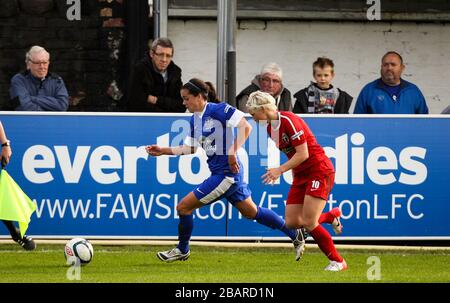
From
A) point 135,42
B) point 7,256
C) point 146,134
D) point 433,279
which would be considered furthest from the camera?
point 135,42

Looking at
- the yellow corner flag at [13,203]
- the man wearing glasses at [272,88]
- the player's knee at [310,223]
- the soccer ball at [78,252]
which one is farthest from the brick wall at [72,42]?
the player's knee at [310,223]

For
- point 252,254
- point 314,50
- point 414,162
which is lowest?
point 252,254

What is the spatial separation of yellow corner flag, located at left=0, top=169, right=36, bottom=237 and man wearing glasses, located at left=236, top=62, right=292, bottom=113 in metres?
2.97

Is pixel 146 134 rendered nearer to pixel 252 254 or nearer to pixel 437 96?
pixel 252 254

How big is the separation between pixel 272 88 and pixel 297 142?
2.80 m

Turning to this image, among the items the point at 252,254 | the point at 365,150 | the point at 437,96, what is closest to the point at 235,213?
the point at 252,254

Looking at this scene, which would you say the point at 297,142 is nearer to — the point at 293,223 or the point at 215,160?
the point at 293,223

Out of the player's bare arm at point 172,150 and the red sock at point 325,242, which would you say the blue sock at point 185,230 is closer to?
the player's bare arm at point 172,150

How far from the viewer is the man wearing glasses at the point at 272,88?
1534 cm

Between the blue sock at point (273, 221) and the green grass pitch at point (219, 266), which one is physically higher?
the blue sock at point (273, 221)

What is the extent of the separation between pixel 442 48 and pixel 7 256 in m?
7.51

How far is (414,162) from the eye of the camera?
14852mm

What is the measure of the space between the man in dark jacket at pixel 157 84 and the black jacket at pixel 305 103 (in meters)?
1.30

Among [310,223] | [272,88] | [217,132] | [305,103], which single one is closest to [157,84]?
[272,88]
